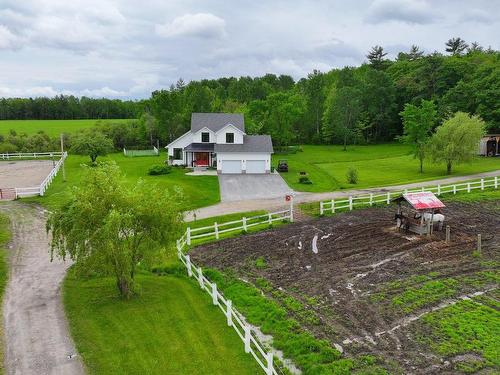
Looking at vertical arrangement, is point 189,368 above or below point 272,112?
below

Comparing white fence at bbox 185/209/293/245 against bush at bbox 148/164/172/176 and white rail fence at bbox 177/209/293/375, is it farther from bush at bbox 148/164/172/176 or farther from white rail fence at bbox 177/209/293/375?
bush at bbox 148/164/172/176

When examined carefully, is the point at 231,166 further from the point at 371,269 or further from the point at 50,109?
the point at 50,109

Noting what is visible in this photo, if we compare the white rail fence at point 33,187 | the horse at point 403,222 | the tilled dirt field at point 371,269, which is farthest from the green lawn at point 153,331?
the white rail fence at point 33,187

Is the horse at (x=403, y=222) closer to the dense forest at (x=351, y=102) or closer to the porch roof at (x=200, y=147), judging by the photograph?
the porch roof at (x=200, y=147)

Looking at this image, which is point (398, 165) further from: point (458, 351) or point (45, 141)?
point (45, 141)

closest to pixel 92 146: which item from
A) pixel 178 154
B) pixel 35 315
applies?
pixel 178 154

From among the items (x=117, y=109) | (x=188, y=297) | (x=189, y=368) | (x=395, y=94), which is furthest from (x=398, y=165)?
(x=117, y=109)
